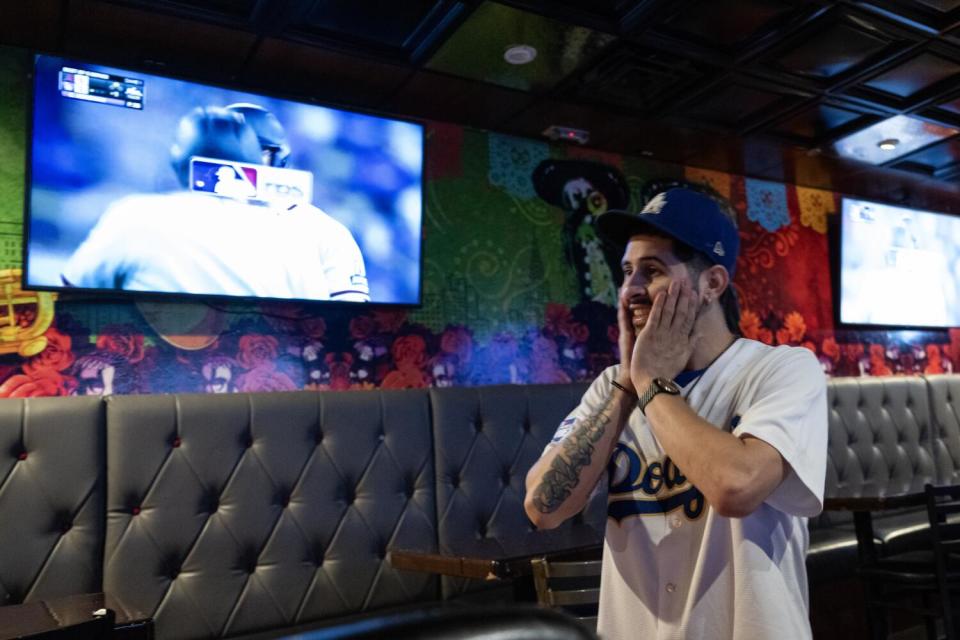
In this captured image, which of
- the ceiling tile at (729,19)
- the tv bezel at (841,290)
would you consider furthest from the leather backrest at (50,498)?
the tv bezel at (841,290)

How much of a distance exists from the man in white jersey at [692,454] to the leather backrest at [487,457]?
1411 millimetres

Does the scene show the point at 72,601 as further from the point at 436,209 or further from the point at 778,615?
the point at 436,209

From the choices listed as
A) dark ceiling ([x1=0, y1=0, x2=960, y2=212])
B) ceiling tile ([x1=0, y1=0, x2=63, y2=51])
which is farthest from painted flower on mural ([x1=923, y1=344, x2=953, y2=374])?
ceiling tile ([x1=0, y1=0, x2=63, y2=51])

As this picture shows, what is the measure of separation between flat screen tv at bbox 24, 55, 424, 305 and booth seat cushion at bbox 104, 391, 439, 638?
19.6 inches

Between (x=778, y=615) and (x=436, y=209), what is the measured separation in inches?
99.8

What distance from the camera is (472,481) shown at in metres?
2.93

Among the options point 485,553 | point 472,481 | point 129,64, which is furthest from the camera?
point 472,481

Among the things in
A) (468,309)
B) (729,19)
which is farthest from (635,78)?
(468,309)

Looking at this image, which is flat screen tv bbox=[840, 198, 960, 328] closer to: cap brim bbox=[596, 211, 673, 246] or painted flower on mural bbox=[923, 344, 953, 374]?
painted flower on mural bbox=[923, 344, 953, 374]

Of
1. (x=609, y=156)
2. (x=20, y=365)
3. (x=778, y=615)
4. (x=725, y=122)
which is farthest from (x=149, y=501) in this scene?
(x=725, y=122)

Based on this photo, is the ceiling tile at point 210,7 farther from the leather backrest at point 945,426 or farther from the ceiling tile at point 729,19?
the leather backrest at point 945,426

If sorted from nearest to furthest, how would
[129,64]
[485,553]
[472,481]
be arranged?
[485,553]
[129,64]
[472,481]

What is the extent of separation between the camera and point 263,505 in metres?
2.49

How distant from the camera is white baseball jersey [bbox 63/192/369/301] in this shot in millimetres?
2520
